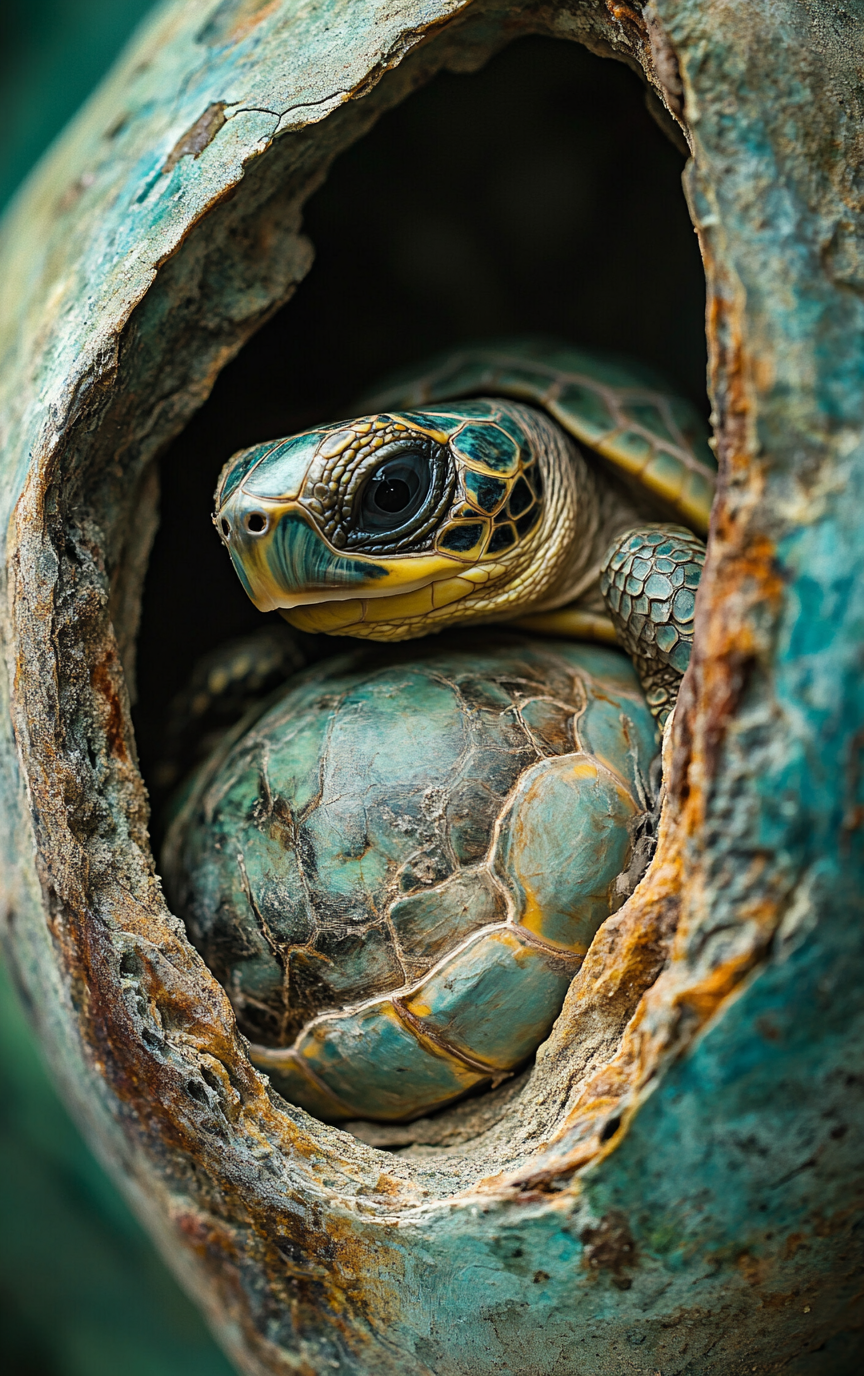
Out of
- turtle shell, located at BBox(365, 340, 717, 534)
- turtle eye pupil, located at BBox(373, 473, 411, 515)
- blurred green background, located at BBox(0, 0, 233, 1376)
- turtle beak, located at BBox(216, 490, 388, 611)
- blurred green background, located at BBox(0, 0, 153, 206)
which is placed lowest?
blurred green background, located at BBox(0, 0, 233, 1376)

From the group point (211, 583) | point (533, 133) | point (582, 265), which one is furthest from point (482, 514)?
point (582, 265)

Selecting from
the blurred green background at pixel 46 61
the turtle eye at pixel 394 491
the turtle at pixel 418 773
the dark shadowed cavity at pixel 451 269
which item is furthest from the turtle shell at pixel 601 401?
the blurred green background at pixel 46 61

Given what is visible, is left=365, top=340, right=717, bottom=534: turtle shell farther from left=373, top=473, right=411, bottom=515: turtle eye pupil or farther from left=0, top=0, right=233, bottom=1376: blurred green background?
left=0, top=0, right=233, bottom=1376: blurred green background

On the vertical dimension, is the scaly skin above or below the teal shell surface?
above

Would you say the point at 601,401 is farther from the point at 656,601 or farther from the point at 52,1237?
the point at 52,1237

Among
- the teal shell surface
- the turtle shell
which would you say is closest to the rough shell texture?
the teal shell surface

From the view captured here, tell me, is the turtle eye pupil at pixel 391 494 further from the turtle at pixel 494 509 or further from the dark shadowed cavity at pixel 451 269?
the dark shadowed cavity at pixel 451 269

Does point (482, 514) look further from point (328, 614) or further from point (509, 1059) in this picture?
point (509, 1059)

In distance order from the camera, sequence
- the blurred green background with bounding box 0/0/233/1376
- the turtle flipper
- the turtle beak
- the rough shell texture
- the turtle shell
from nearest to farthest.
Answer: the rough shell texture → the turtle beak → the turtle flipper → the turtle shell → the blurred green background with bounding box 0/0/233/1376
